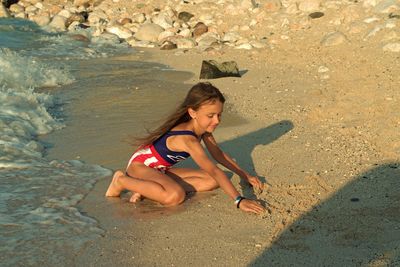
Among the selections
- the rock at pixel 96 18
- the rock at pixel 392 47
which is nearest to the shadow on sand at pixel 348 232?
the rock at pixel 392 47

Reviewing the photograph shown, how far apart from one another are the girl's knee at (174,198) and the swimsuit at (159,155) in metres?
0.35

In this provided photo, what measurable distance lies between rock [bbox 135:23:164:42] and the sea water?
3.68 meters

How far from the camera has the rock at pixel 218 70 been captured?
9836 millimetres

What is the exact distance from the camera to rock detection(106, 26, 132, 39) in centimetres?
1488

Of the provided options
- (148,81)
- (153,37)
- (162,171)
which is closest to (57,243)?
(162,171)

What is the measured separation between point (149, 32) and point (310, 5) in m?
3.60

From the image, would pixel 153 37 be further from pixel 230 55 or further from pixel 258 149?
pixel 258 149

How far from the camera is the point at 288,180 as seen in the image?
5.52 metres

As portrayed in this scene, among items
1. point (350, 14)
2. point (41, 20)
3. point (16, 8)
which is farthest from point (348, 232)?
point (16, 8)

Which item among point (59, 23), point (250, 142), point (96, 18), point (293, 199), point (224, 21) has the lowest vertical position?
point (59, 23)

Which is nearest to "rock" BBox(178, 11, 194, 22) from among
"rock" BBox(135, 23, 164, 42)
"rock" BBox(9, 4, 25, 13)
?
"rock" BBox(135, 23, 164, 42)

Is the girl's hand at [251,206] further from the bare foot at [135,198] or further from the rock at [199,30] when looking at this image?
the rock at [199,30]

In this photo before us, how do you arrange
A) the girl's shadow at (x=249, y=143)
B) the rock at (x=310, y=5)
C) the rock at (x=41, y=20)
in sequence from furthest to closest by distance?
the rock at (x=41, y=20) → the rock at (x=310, y=5) → the girl's shadow at (x=249, y=143)

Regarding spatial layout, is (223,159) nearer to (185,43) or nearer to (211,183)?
(211,183)
